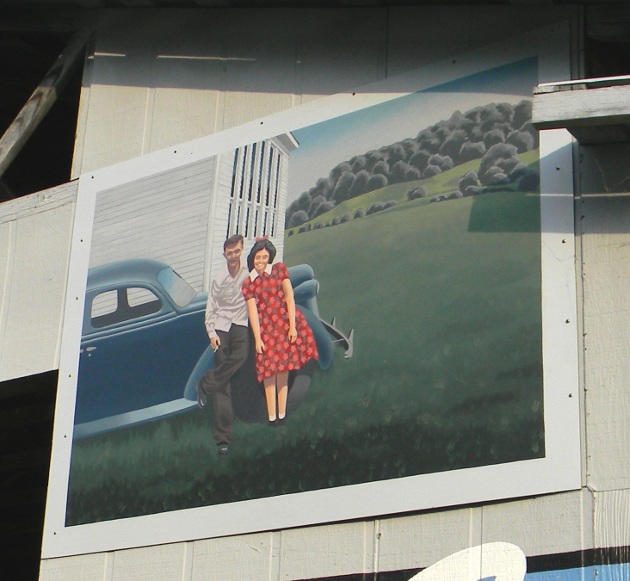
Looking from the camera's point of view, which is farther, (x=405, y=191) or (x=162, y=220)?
(x=162, y=220)

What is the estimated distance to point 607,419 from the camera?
5.29 metres

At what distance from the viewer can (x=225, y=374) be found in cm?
637

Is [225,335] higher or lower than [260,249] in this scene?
lower

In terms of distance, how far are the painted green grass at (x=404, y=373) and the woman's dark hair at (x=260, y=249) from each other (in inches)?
3.2

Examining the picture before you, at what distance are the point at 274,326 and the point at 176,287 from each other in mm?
675

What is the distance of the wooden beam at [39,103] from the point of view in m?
7.68

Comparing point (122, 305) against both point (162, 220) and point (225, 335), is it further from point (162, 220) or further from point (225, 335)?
point (225, 335)

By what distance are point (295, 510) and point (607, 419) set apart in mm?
1413

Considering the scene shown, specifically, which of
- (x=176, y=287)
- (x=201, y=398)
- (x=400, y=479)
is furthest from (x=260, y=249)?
(x=400, y=479)

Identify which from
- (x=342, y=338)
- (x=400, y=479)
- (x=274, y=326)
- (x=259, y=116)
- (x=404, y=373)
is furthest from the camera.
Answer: (x=259, y=116)

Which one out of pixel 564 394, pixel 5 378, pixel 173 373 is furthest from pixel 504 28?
pixel 5 378

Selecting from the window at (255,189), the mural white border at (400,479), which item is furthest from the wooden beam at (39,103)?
the window at (255,189)

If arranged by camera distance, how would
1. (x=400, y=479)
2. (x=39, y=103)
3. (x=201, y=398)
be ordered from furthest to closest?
1. (x=39, y=103)
2. (x=201, y=398)
3. (x=400, y=479)

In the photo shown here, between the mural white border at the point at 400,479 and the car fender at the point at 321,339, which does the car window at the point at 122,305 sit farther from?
the car fender at the point at 321,339
